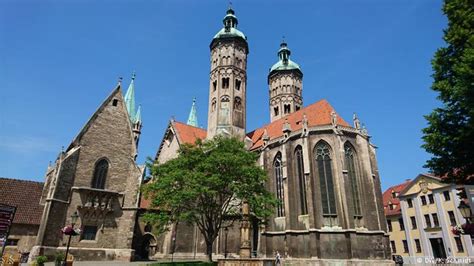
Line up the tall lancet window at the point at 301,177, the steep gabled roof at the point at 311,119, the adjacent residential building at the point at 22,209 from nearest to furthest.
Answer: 1. the adjacent residential building at the point at 22,209
2. the tall lancet window at the point at 301,177
3. the steep gabled roof at the point at 311,119

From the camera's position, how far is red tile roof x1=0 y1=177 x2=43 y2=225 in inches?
997

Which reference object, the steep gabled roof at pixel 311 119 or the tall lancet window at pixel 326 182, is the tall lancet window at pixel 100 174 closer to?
the steep gabled roof at pixel 311 119

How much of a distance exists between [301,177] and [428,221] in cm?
2251

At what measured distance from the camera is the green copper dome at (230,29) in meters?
40.3

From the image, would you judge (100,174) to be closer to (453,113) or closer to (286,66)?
(453,113)

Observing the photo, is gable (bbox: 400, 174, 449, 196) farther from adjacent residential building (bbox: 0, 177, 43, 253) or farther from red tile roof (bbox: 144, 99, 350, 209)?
adjacent residential building (bbox: 0, 177, 43, 253)

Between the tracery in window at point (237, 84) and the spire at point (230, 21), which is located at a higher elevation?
the spire at point (230, 21)

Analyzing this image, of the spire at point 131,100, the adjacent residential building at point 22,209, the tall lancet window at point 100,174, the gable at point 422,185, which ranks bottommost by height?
the adjacent residential building at point 22,209

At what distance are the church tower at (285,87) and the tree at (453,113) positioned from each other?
33552mm

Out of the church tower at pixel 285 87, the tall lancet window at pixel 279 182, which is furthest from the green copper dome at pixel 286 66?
the tall lancet window at pixel 279 182

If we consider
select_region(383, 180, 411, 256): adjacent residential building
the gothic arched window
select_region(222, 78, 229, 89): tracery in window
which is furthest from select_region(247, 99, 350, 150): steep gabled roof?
select_region(383, 180, 411, 256): adjacent residential building

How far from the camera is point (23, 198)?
88.0ft

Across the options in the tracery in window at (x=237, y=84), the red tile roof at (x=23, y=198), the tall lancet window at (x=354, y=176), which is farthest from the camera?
the tracery in window at (x=237, y=84)

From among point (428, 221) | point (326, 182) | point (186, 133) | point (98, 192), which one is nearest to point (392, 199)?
point (428, 221)
